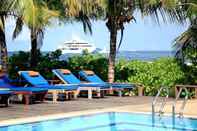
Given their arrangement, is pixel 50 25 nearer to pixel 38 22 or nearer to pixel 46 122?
pixel 38 22

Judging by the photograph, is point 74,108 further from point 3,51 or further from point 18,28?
point 18,28

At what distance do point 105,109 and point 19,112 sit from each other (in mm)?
2305

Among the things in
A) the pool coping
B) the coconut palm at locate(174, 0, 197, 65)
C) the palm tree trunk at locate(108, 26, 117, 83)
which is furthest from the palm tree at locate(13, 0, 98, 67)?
the pool coping

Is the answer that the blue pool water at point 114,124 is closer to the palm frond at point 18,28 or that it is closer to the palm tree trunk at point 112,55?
the palm tree trunk at point 112,55

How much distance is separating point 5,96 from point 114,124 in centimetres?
350

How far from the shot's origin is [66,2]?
16.6 m

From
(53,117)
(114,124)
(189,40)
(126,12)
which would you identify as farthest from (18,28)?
(114,124)

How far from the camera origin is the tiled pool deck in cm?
1226

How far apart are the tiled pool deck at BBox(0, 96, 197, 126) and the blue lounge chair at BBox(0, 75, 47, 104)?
34cm

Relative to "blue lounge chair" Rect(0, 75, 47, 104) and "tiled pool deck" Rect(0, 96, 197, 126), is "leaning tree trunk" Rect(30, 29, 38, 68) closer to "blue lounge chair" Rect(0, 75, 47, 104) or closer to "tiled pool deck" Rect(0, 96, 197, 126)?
"tiled pool deck" Rect(0, 96, 197, 126)

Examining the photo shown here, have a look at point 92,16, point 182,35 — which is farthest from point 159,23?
point 92,16

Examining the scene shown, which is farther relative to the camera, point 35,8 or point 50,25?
point 50,25

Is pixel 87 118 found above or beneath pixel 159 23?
beneath

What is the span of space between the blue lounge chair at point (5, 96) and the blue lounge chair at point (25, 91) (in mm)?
150
